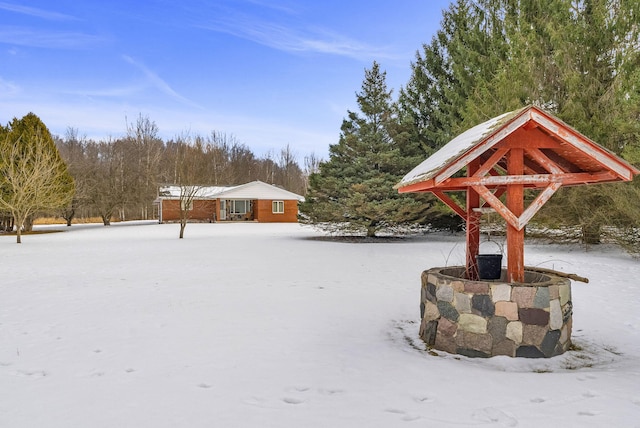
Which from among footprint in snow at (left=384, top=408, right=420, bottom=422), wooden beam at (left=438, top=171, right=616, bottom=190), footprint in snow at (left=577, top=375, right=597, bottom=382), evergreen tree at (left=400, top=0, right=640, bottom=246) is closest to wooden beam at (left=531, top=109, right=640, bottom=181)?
wooden beam at (left=438, top=171, right=616, bottom=190)

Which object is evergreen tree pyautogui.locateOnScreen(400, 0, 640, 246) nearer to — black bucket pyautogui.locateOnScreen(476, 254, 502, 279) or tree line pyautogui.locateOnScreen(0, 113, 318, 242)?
black bucket pyautogui.locateOnScreen(476, 254, 502, 279)

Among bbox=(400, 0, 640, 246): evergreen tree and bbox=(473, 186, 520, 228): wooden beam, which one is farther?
bbox=(400, 0, 640, 246): evergreen tree

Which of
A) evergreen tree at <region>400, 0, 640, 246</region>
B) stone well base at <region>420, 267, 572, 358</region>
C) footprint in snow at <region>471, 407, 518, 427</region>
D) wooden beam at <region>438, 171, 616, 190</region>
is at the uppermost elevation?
evergreen tree at <region>400, 0, 640, 246</region>

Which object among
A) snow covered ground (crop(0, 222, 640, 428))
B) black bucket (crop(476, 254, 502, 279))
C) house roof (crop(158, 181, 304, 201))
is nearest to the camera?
snow covered ground (crop(0, 222, 640, 428))

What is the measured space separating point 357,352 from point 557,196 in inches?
462

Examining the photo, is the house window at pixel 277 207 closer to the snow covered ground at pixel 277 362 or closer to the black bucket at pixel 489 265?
the snow covered ground at pixel 277 362

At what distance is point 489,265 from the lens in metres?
5.18

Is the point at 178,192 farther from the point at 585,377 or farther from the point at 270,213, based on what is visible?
the point at 585,377

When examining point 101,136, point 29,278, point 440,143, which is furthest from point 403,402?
point 101,136

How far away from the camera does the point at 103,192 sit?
3431 cm

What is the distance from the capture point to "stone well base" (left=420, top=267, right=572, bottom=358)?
4.29 metres

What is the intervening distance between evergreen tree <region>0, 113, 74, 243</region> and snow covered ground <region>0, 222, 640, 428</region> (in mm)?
13929

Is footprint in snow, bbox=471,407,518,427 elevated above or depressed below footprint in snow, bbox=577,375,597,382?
above

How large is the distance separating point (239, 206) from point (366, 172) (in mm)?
24724
